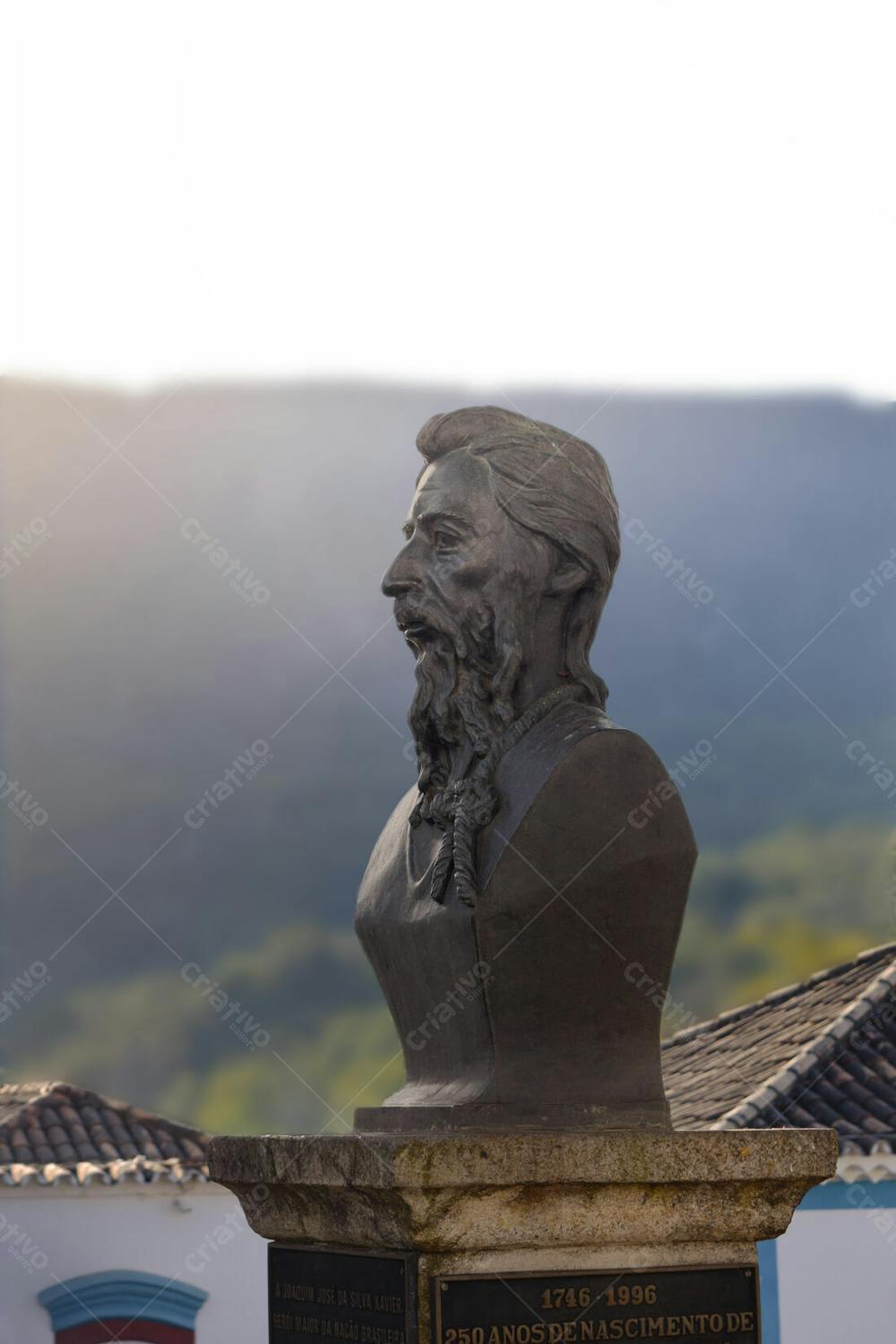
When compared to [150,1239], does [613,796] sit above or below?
below

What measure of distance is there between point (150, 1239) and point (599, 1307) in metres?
9.45

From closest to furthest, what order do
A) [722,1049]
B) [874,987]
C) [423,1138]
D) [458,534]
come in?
1. [423,1138]
2. [458,534]
3. [874,987]
4. [722,1049]

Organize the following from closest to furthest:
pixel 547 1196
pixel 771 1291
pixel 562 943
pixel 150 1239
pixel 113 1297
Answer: pixel 547 1196 < pixel 562 943 < pixel 771 1291 < pixel 150 1239 < pixel 113 1297

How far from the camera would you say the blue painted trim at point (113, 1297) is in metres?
12.1

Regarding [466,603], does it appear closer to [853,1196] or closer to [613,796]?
[613,796]

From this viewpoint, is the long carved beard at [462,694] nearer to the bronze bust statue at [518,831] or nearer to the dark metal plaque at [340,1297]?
the bronze bust statue at [518,831]

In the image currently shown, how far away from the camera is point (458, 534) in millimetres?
3713

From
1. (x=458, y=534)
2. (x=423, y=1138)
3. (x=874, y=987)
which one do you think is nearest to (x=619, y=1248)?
(x=423, y=1138)

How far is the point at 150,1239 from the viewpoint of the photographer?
12.2m

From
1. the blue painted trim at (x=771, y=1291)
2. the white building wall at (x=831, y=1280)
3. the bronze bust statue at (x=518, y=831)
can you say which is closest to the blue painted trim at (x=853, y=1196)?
the white building wall at (x=831, y=1280)

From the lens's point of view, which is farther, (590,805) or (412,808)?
(412,808)

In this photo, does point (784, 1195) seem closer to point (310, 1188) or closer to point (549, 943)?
point (549, 943)

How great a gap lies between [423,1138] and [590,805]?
707 mm

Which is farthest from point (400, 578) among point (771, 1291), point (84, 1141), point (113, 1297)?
point (113, 1297)
